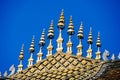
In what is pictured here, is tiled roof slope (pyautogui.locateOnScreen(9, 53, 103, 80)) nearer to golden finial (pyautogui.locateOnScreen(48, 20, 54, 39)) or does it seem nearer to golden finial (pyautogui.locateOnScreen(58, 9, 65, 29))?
golden finial (pyautogui.locateOnScreen(48, 20, 54, 39))

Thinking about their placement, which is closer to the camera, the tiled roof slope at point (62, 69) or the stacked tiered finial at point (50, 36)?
the tiled roof slope at point (62, 69)

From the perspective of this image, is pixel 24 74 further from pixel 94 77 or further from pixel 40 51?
pixel 94 77

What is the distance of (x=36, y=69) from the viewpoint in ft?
56.7

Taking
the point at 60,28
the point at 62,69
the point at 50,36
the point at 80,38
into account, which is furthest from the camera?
the point at 50,36

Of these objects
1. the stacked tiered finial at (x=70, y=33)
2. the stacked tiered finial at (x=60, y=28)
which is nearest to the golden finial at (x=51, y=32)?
the stacked tiered finial at (x=60, y=28)

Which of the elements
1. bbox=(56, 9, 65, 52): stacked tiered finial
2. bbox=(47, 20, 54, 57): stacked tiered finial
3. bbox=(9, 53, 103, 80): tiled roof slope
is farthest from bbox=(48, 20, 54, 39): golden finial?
bbox=(9, 53, 103, 80): tiled roof slope

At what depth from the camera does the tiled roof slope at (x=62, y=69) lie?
15.1 metres

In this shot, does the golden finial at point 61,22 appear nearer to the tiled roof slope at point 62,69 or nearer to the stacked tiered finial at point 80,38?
the stacked tiered finial at point 80,38

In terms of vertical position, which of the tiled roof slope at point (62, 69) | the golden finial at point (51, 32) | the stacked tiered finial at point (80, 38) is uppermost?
the golden finial at point (51, 32)

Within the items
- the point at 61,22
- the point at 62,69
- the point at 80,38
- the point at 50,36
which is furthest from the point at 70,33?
the point at 62,69

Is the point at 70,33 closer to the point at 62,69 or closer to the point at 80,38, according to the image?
the point at 80,38

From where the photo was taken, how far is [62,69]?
53.7ft

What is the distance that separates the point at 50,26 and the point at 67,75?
4.11 metres

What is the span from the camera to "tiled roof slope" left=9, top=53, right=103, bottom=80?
49.5ft
